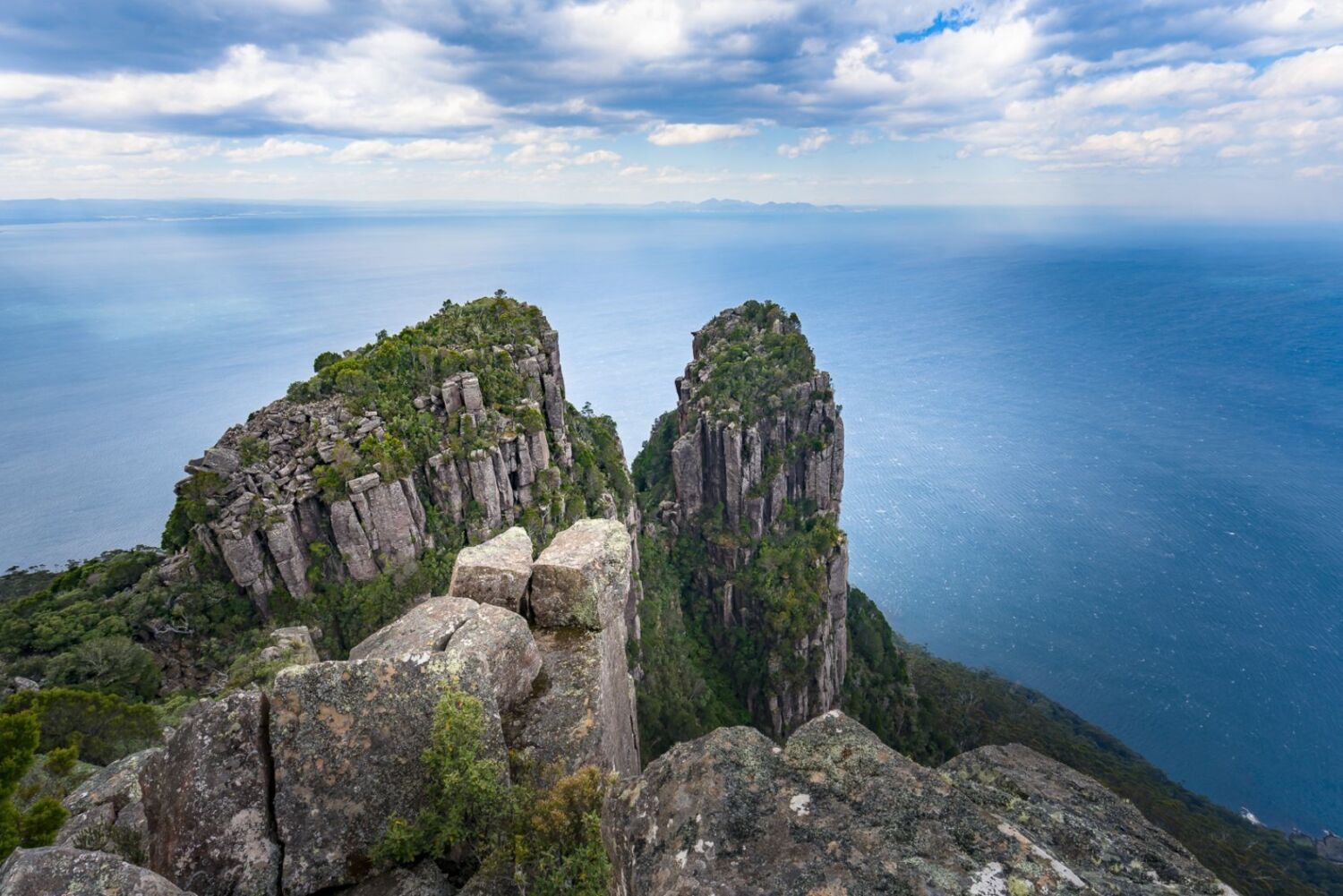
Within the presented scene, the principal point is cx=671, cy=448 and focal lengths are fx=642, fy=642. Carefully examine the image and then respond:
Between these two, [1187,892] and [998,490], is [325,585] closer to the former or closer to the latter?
[1187,892]

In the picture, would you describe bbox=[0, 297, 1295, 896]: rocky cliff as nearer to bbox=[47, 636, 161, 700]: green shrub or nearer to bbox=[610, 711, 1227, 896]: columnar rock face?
bbox=[610, 711, 1227, 896]: columnar rock face

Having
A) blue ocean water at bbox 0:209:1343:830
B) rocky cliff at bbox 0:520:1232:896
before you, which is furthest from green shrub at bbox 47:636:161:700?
blue ocean water at bbox 0:209:1343:830

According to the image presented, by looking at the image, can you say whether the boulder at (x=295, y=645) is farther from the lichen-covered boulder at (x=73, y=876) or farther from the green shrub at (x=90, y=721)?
the lichen-covered boulder at (x=73, y=876)

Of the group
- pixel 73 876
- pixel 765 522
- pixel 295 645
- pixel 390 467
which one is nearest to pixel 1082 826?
pixel 73 876

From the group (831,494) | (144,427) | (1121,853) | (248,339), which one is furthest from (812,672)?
(248,339)

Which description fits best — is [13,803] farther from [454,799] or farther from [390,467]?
[390,467]

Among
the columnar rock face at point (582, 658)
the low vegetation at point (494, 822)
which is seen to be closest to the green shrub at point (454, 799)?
the low vegetation at point (494, 822)
